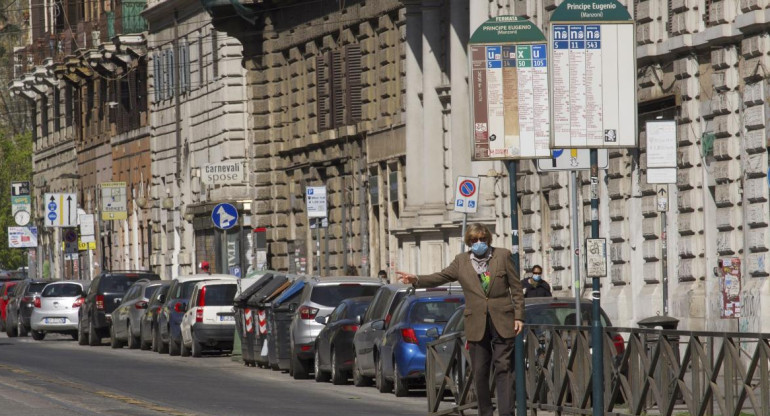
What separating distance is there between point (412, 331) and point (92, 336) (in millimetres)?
23014

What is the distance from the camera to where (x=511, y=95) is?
1864cm

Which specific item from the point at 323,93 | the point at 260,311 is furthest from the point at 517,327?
the point at 323,93

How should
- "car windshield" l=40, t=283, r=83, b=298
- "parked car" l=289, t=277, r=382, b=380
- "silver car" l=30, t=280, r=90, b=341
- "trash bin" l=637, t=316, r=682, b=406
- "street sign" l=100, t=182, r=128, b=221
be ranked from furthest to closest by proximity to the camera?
"street sign" l=100, t=182, r=128, b=221, "car windshield" l=40, t=283, r=83, b=298, "silver car" l=30, t=280, r=90, b=341, "parked car" l=289, t=277, r=382, b=380, "trash bin" l=637, t=316, r=682, b=406

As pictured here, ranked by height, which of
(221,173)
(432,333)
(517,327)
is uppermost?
(221,173)

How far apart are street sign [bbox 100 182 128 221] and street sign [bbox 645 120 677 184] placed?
45877 millimetres

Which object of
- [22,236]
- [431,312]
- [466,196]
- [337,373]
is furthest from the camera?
[22,236]

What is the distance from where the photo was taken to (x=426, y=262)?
47000 mm

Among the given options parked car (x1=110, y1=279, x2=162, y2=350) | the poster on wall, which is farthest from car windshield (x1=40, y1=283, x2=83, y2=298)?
the poster on wall

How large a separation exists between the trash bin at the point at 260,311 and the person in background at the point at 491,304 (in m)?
15.3

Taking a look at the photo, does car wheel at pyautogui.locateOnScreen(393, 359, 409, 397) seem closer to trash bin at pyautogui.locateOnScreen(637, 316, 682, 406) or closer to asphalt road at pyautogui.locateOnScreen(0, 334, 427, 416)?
asphalt road at pyautogui.locateOnScreen(0, 334, 427, 416)

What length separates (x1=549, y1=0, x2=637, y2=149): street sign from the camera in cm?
1666

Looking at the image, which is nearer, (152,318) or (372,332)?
(372,332)

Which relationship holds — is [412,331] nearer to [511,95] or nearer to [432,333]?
[432,333]

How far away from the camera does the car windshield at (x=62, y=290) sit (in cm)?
5109
